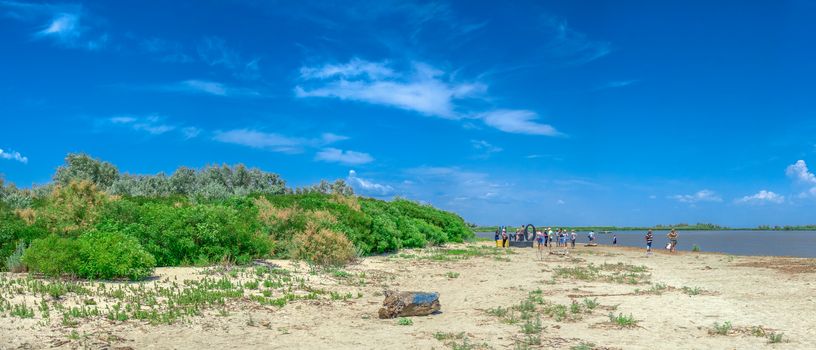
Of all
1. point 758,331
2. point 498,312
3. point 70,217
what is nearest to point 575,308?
point 498,312

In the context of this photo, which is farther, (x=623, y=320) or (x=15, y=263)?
(x=15, y=263)

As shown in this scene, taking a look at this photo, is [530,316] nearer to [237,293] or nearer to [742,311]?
[742,311]

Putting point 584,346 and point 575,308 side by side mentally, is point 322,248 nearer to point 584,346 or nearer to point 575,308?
point 575,308

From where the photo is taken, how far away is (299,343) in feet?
36.5

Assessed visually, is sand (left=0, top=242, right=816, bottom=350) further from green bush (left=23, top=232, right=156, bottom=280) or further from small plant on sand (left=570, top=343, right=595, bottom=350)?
green bush (left=23, top=232, right=156, bottom=280)

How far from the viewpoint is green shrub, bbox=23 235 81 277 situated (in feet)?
46.5

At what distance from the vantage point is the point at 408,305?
13727mm

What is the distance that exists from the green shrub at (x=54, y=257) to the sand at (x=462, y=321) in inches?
26.4

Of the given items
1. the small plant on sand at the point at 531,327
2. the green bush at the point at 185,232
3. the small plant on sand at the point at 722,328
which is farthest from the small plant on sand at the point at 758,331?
the green bush at the point at 185,232

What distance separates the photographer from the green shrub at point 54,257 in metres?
14.2

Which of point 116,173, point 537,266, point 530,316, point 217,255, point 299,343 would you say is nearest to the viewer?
point 299,343

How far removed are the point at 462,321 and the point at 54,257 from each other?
10703mm

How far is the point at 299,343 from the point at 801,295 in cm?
1629

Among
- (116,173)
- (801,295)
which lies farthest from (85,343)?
(116,173)
